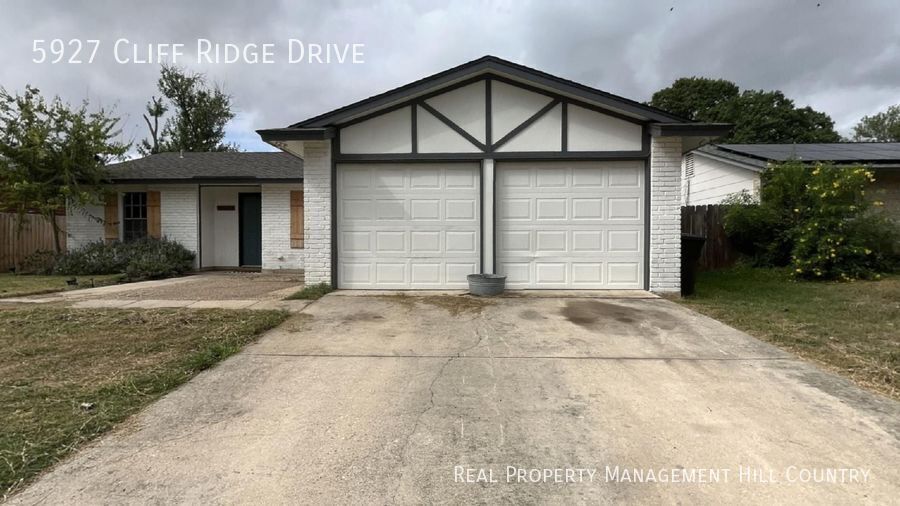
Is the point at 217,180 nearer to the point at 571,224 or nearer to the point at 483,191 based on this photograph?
the point at 483,191

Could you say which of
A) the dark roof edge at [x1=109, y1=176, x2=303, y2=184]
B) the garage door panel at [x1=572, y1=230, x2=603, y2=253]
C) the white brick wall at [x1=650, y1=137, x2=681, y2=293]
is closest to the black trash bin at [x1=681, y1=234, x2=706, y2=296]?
the white brick wall at [x1=650, y1=137, x2=681, y2=293]

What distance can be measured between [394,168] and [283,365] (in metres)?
5.02

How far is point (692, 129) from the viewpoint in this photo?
8.10m

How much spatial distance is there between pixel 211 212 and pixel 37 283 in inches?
174

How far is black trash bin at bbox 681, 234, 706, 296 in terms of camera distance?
8.68 m

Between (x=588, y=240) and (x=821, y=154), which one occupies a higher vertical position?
(x=821, y=154)

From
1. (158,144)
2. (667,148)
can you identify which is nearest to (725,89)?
(667,148)

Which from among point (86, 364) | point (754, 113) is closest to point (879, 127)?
point (754, 113)

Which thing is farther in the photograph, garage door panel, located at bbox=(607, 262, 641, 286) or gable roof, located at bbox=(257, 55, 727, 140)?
garage door panel, located at bbox=(607, 262, 641, 286)

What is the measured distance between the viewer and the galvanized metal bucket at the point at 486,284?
27.4ft

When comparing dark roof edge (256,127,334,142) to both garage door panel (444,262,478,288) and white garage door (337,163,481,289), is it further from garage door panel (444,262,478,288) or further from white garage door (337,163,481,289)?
garage door panel (444,262,478,288)

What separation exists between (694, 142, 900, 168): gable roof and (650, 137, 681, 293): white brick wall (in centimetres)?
440

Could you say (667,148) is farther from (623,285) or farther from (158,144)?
(158,144)

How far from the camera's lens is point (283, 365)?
4.74m
